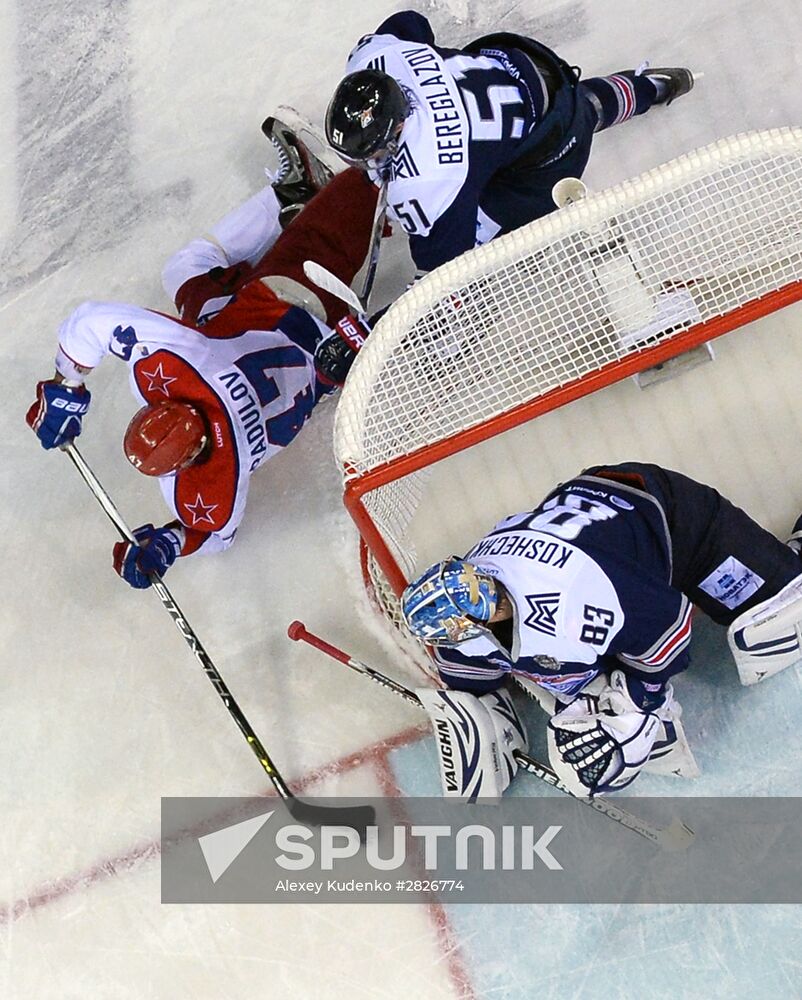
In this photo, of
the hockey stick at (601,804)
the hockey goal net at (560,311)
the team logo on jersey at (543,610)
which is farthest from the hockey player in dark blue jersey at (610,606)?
the hockey goal net at (560,311)

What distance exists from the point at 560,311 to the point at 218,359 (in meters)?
0.78

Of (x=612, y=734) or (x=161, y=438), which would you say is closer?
(x=612, y=734)

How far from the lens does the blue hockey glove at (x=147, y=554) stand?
285 centimetres

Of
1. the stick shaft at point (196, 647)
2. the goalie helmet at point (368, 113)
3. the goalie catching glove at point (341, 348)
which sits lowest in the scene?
the stick shaft at point (196, 647)

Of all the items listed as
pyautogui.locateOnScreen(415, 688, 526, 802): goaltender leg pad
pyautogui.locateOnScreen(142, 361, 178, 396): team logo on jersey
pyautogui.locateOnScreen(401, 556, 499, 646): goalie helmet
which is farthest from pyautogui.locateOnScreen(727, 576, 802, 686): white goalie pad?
pyautogui.locateOnScreen(142, 361, 178, 396): team logo on jersey

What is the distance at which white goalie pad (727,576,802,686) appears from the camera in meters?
2.48

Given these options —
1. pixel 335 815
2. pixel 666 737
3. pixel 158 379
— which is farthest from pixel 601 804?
pixel 158 379

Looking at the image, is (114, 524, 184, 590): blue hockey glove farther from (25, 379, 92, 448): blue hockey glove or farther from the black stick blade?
the black stick blade

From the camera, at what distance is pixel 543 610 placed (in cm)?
217

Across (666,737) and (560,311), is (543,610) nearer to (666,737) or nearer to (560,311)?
(666,737)

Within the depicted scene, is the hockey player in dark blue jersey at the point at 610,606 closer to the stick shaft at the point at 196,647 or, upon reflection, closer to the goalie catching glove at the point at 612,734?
the goalie catching glove at the point at 612,734

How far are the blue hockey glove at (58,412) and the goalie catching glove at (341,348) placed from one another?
22.6 inches

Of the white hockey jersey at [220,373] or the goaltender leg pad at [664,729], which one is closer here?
the goaltender leg pad at [664,729]

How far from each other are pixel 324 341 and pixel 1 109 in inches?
57.5
